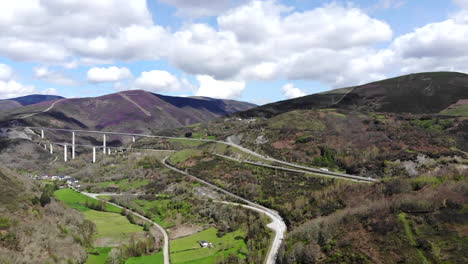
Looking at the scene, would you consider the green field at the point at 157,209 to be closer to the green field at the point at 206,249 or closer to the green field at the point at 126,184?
the green field at the point at 206,249

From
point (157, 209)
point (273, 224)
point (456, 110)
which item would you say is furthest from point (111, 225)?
point (456, 110)

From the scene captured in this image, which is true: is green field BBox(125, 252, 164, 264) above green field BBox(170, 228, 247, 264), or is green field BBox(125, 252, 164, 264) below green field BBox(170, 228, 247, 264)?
below

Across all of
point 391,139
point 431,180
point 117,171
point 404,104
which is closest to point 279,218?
point 431,180

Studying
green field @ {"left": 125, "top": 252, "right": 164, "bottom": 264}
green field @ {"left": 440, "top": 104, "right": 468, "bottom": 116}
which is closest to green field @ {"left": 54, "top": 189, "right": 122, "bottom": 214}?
green field @ {"left": 125, "top": 252, "right": 164, "bottom": 264}

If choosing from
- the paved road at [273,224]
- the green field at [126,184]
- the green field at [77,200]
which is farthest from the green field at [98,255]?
the green field at [126,184]

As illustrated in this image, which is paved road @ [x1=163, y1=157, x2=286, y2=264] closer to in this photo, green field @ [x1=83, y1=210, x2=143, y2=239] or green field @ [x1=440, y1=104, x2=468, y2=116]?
green field @ [x1=83, y1=210, x2=143, y2=239]

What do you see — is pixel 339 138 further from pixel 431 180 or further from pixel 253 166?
pixel 431 180

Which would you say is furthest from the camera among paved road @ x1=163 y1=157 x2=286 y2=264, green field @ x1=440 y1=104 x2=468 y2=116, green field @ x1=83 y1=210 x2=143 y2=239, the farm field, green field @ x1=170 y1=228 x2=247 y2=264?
green field @ x1=440 y1=104 x2=468 y2=116
